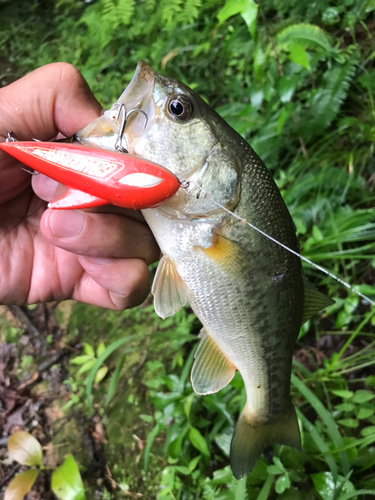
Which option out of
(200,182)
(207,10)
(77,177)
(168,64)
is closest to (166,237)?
(200,182)

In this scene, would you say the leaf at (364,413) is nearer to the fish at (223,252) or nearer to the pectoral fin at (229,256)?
the fish at (223,252)

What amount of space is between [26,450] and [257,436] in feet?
5.22

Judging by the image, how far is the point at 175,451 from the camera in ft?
6.01

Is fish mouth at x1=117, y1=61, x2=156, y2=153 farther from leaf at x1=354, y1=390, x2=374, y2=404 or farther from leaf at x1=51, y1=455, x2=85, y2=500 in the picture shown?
leaf at x1=51, y1=455, x2=85, y2=500

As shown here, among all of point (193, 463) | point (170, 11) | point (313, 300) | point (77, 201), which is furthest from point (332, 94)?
point (193, 463)

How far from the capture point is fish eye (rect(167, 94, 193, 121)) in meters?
1.08

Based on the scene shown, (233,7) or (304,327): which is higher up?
(233,7)

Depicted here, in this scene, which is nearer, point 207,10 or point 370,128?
point 370,128

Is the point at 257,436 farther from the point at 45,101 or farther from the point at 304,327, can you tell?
the point at 45,101

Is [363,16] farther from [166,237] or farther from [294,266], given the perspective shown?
[166,237]

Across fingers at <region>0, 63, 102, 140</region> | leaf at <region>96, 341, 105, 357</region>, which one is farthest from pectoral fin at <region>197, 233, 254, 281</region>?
leaf at <region>96, 341, 105, 357</region>

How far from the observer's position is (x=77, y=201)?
100cm

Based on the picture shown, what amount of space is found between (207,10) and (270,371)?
349 cm

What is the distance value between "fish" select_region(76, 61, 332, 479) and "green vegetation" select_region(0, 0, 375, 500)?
34 centimetres
